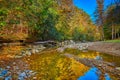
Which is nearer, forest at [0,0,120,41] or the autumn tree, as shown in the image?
forest at [0,0,120,41]

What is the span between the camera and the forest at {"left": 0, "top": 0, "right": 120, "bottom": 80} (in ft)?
32.7

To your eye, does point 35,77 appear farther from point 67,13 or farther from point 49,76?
point 67,13

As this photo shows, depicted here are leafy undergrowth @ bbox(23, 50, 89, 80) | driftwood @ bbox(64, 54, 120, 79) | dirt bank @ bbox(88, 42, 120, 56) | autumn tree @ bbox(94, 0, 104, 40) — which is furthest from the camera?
autumn tree @ bbox(94, 0, 104, 40)

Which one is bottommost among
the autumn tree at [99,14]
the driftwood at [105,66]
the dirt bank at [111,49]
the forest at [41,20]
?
the driftwood at [105,66]

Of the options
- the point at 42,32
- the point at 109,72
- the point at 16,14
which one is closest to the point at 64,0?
the point at 42,32

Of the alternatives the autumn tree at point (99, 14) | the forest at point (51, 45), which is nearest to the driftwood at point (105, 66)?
the forest at point (51, 45)

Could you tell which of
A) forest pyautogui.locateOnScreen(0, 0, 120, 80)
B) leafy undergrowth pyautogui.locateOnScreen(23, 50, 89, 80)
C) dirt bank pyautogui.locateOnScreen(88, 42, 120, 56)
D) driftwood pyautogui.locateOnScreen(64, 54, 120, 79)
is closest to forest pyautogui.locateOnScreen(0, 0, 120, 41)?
forest pyautogui.locateOnScreen(0, 0, 120, 80)

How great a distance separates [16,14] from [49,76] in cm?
1102

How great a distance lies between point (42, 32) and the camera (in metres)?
38.0

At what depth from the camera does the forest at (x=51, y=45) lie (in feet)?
32.7

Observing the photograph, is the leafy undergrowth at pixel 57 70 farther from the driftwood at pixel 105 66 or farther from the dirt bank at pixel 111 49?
the dirt bank at pixel 111 49

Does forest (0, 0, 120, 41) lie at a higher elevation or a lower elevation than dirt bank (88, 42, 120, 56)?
higher

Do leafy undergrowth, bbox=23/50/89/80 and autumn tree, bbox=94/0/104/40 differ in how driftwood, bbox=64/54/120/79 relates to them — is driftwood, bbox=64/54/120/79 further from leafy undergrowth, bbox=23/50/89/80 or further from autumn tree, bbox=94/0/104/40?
autumn tree, bbox=94/0/104/40

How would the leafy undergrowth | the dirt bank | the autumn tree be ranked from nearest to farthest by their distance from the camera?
the leafy undergrowth
the dirt bank
the autumn tree
